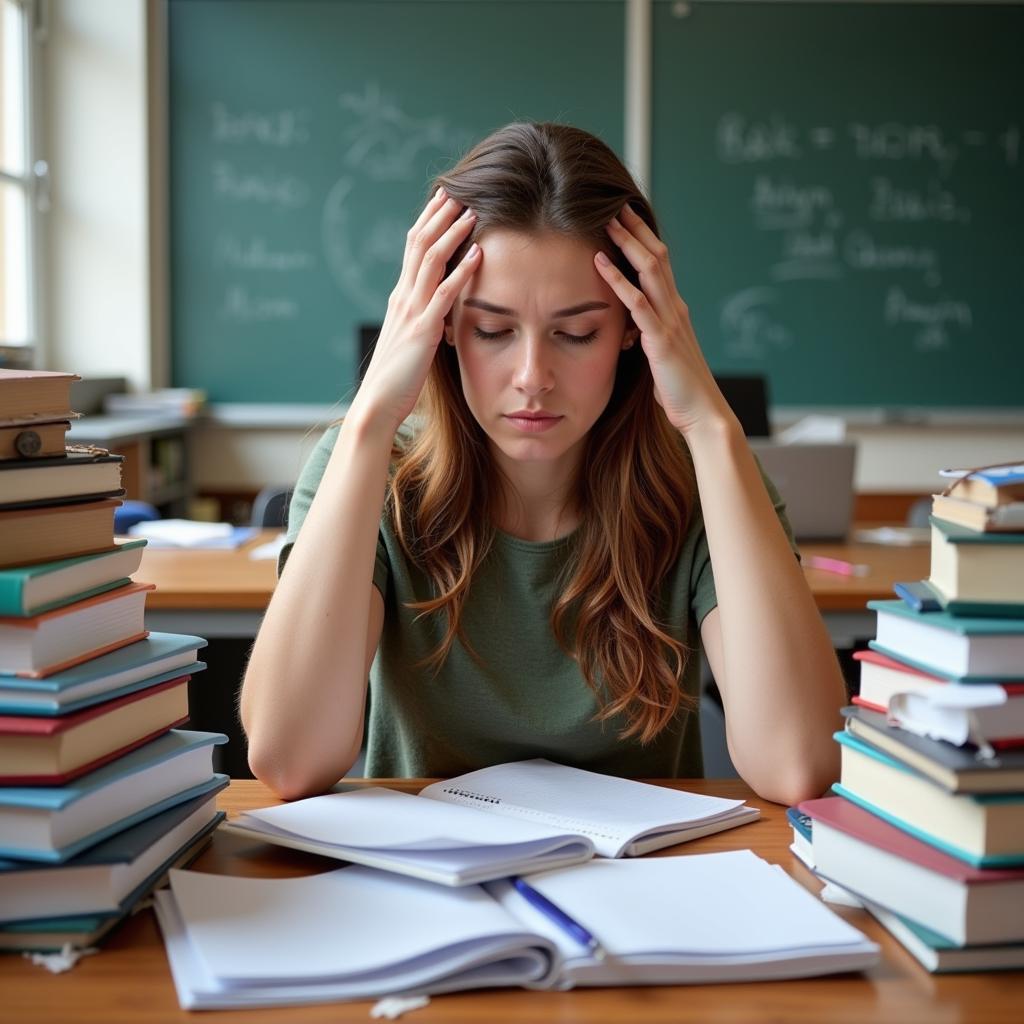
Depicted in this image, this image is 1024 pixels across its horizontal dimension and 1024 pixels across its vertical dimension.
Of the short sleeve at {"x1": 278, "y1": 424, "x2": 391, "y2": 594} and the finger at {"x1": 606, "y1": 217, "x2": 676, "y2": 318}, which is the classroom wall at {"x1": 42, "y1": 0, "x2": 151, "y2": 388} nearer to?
the short sleeve at {"x1": 278, "y1": 424, "x2": 391, "y2": 594}

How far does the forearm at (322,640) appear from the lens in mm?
1172

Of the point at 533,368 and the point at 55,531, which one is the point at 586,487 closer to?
the point at 533,368

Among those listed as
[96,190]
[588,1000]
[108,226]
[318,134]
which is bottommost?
[588,1000]

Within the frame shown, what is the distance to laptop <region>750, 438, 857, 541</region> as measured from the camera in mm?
2752

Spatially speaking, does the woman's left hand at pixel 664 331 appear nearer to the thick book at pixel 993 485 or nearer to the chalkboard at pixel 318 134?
the thick book at pixel 993 485

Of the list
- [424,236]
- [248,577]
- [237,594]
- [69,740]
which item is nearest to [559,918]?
[69,740]

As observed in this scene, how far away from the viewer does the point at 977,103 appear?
4719 mm

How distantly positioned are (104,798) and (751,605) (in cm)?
63

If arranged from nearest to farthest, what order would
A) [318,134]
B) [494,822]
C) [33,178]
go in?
[494,822] < [33,178] < [318,134]

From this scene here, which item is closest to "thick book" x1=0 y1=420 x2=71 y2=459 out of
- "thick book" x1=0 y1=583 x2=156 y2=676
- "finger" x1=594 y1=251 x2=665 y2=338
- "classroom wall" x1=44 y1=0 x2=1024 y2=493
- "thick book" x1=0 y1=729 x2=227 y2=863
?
"thick book" x1=0 y1=583 x2=156 y2=676

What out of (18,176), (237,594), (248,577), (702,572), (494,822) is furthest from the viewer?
(18,176)

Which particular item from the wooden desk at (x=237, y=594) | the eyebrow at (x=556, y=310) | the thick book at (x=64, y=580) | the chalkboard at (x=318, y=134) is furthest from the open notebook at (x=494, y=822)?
the chalkboard at (x=318, y=134)

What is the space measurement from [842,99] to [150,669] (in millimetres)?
4384

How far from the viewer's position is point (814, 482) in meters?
2.85
